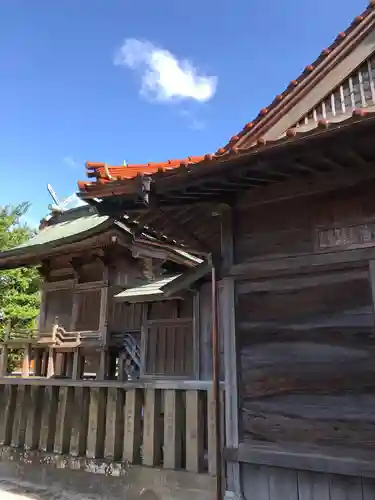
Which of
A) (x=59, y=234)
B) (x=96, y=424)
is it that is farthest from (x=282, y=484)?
(x=59, y=234)

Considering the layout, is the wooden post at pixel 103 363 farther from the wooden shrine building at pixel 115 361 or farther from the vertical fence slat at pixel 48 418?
the vertical fence slat at pixel 48 418

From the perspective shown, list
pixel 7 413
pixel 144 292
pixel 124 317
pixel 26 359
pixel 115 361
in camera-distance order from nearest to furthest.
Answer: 1. pixel 7 413
2. pixel 144 292
3. pixel 124 317
4. pixel 26 359
5. pixel 115 361

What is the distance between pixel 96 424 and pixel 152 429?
923 millimetres

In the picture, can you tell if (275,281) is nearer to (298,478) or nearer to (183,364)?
(298,478)

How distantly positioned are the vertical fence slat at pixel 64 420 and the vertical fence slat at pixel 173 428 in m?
1.76

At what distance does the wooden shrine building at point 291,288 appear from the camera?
3.37 meters

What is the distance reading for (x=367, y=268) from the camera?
3516 mm

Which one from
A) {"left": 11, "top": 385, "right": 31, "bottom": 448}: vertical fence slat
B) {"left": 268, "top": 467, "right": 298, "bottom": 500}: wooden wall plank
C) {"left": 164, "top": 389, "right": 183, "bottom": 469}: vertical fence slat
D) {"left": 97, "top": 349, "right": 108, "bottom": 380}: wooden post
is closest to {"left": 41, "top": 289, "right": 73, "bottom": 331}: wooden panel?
{"left": 97, "top": 349, "right": 108, "bottom": 380}: wooden post

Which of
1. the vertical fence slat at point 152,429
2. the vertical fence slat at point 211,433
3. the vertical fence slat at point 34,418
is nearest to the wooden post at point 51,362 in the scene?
the vertical fence slat at point 34,418

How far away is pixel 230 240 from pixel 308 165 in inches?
46.1

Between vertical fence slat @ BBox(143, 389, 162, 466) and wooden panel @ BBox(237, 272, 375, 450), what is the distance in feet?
4.85

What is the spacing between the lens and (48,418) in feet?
19.4

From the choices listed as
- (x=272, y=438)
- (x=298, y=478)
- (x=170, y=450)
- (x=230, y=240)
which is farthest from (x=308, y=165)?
(x=170, y=450)

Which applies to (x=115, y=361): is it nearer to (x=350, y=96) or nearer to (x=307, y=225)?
(x=307, y=225)
